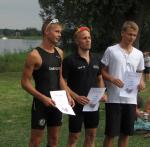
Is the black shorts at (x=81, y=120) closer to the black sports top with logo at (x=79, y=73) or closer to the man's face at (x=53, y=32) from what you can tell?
the black sports top with logo at (x=79, y=73)

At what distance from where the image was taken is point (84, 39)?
6527 mm

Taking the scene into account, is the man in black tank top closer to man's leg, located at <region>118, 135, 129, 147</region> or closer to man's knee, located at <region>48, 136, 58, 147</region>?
man's knee, located at <region>48, 136, 58, 147</region>

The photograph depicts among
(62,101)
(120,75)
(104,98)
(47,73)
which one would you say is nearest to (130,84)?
(120,75)

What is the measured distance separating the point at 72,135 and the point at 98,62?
3.40 ft

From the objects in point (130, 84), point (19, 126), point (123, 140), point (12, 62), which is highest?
point (130, 84)

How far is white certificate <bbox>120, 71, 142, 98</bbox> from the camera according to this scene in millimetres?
6758

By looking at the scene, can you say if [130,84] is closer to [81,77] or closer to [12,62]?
[81,77]

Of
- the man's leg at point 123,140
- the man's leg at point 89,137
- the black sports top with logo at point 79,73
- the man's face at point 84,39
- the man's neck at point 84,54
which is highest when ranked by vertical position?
the man's face at point 84,39

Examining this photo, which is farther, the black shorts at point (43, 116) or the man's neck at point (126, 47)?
the man's neck at point (126, 47)

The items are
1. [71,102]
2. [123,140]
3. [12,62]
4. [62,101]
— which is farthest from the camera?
[12,62]

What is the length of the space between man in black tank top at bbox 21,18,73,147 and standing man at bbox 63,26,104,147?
0.20m

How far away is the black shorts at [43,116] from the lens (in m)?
6.30

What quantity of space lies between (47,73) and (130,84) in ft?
3.98

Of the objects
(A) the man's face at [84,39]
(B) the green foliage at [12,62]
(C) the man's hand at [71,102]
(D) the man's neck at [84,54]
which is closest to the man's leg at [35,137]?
(C) the man's hand at [71,102]
